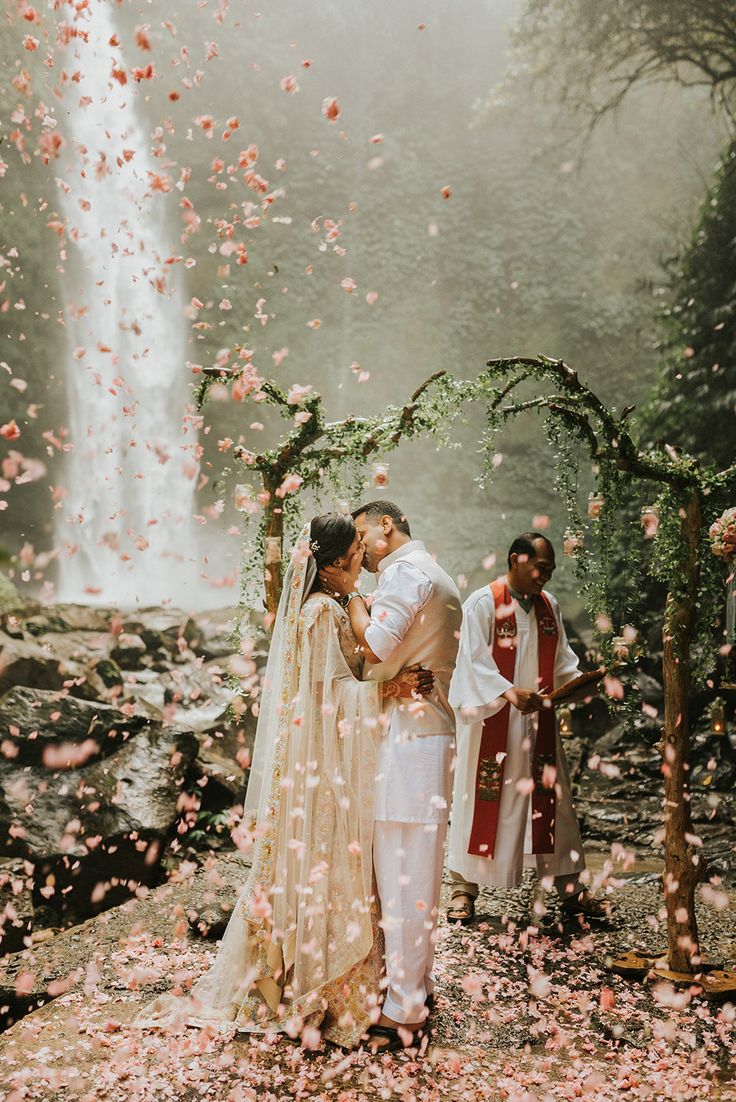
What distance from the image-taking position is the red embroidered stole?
5.14m

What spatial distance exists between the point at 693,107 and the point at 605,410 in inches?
838

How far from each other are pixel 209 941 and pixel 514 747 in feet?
6.72

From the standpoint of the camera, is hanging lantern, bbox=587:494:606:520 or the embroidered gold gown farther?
hanging lantern, bbox=587:494:606:520

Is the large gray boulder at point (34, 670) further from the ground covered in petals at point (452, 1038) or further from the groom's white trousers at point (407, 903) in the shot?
the groom's white trousers at point (407, 903)

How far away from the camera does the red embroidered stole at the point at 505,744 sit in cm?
514

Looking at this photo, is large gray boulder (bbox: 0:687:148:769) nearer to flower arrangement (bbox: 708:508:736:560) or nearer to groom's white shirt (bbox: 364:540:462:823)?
groom's white shirt (bbox: 364:540:462:823)

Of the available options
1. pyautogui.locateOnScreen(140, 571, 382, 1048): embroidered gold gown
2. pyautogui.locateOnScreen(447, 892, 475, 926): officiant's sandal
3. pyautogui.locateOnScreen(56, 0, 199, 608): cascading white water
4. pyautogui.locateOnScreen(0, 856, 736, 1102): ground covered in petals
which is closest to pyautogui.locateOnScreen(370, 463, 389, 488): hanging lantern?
pyautogui.locateOnScreen(140, 571, 382, 1048): embroidered gold gown

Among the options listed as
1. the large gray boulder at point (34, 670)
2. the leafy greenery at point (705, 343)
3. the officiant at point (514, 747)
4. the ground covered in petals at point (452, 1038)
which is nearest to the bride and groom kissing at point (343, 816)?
the ground covered in petals at point (452, 1038)

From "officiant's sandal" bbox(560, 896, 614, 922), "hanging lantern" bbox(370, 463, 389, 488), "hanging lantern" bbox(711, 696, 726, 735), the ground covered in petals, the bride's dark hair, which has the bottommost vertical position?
the ground covered in petals

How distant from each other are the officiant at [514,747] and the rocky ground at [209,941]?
0.30 m

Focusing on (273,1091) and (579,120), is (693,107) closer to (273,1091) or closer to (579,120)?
(579,120)


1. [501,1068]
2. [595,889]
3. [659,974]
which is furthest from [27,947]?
[595,889]

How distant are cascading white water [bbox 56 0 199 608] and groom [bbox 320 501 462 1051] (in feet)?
47.9

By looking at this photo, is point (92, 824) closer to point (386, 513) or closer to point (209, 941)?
point (209, 941)
